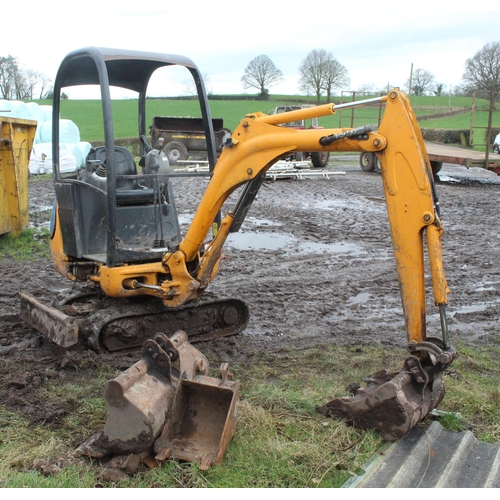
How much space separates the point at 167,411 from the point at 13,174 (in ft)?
23.4

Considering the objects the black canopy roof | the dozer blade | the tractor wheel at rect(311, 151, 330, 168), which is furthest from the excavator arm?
the tractor wheel at rect(311, 151, 330, 168)

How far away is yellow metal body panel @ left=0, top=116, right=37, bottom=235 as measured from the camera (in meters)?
9.33

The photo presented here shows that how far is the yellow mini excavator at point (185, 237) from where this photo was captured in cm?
353

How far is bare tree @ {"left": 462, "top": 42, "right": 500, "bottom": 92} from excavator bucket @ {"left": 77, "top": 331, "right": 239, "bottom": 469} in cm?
3074

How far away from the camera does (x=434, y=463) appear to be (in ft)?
10.9

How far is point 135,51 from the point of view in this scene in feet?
16.7

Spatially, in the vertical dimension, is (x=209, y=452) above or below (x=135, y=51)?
below

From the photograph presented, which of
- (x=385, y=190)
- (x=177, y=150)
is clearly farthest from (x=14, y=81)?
(x=385, y=190)

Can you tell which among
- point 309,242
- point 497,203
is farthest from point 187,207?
point 497,203

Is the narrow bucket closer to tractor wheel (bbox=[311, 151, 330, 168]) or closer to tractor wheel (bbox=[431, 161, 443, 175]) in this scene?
tractor wheel (bbox=[431, 161, 443, 175])

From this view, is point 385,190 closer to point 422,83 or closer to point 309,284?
point 309,284

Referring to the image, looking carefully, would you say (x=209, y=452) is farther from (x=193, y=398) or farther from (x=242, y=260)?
(x=242, y=260)

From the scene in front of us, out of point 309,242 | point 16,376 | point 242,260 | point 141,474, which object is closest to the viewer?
point 141,474

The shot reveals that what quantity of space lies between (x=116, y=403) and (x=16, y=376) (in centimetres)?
169
